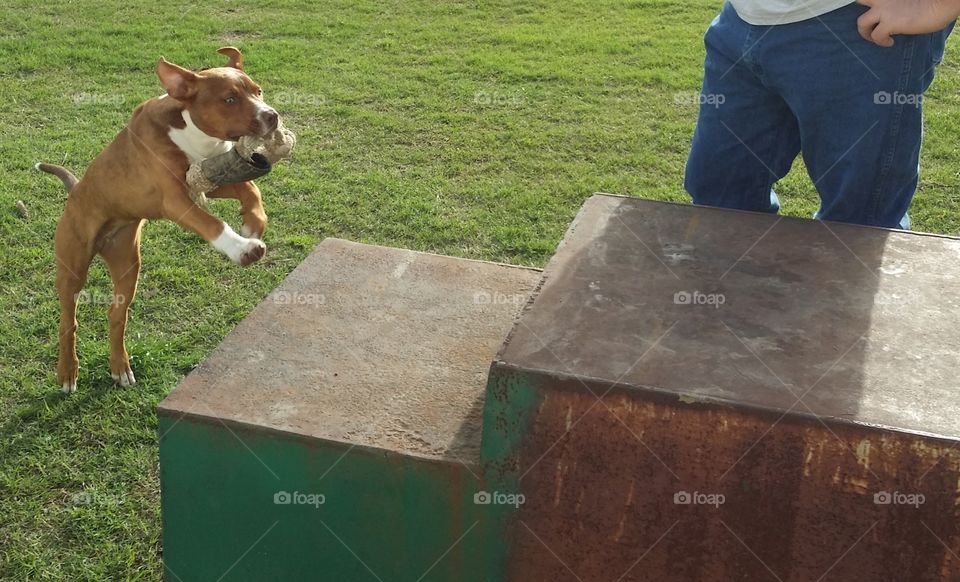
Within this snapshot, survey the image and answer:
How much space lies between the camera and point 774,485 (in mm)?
2186

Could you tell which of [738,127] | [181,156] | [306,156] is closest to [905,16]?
[738,127]

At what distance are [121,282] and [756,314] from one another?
2384 mm

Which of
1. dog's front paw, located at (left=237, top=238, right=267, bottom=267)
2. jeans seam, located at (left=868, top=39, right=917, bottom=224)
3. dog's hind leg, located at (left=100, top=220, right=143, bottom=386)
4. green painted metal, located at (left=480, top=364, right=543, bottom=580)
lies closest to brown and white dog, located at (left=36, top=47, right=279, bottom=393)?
dog's front paw, located at (left=237, top=238, right=267, bottom=267)

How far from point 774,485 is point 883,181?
1275 millimetres

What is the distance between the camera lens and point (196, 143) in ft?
9.09

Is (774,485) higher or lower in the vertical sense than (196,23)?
higher

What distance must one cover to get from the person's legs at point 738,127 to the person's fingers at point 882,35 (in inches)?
14.0

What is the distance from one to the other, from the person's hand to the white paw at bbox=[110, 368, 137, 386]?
2.95m

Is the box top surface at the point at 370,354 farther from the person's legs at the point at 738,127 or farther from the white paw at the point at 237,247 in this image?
the person's legs at the point at 738,127

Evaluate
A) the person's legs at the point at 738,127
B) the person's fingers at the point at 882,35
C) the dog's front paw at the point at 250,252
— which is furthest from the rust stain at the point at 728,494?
the person's legs at the point at 738,127

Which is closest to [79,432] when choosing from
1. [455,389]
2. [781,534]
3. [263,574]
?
[263,574]

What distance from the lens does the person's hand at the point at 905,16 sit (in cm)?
278

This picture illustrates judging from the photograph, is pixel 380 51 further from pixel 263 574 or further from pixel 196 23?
pixel 263 574

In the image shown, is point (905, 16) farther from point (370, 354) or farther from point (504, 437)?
point (370, 354)
